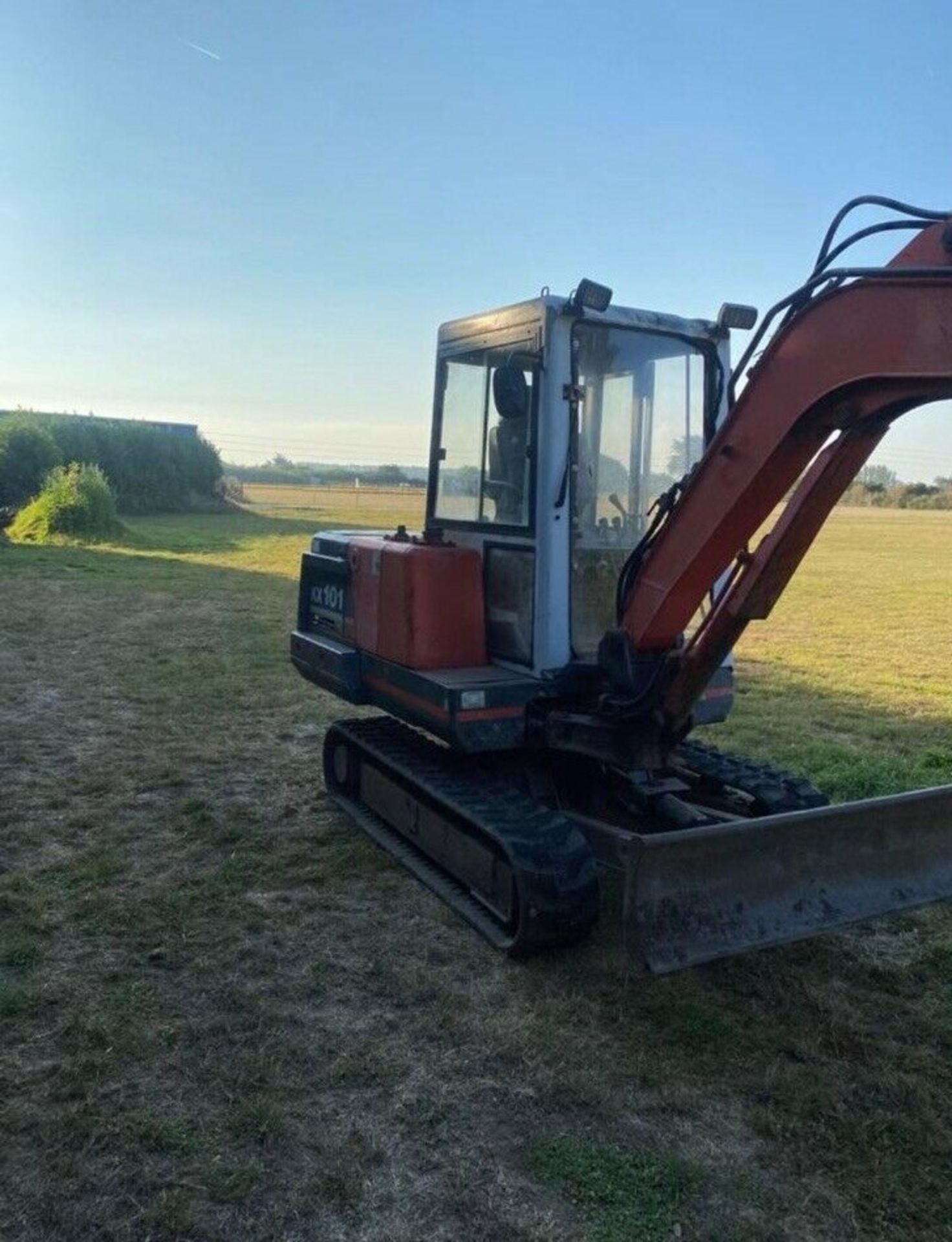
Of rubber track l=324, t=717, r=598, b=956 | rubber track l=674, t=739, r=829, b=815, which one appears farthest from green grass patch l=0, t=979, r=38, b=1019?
rubber track l=674, t=739, r=829, b=815

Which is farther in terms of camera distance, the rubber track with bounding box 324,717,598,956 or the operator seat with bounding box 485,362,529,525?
the operator seat with bounding box 485,362,529,525

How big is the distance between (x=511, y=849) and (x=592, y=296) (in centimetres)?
224

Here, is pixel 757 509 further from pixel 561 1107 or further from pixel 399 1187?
pixel 399 1187

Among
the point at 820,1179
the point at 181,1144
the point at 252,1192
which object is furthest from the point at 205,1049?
the point at 820,1179

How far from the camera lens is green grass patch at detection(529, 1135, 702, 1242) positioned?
2.81 metres

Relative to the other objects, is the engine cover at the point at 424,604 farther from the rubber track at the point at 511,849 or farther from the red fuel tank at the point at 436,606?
the rubber track at the point at 511,849

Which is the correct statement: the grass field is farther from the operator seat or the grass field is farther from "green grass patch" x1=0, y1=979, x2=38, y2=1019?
the operator seat

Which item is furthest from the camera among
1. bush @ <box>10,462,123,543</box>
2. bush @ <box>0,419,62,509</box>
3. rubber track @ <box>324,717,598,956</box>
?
bush @ <box>0,419,62,509</box>

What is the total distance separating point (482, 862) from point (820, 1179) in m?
1.92

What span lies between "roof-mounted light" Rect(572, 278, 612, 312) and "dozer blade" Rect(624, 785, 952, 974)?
6.91 ft

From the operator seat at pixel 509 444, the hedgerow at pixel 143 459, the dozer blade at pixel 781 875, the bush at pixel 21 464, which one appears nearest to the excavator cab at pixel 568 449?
the operator seat at pixel 509 444

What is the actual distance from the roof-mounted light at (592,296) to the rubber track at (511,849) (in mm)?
2111

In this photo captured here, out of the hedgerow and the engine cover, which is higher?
the hedgerow

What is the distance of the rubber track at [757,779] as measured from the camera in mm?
4824
